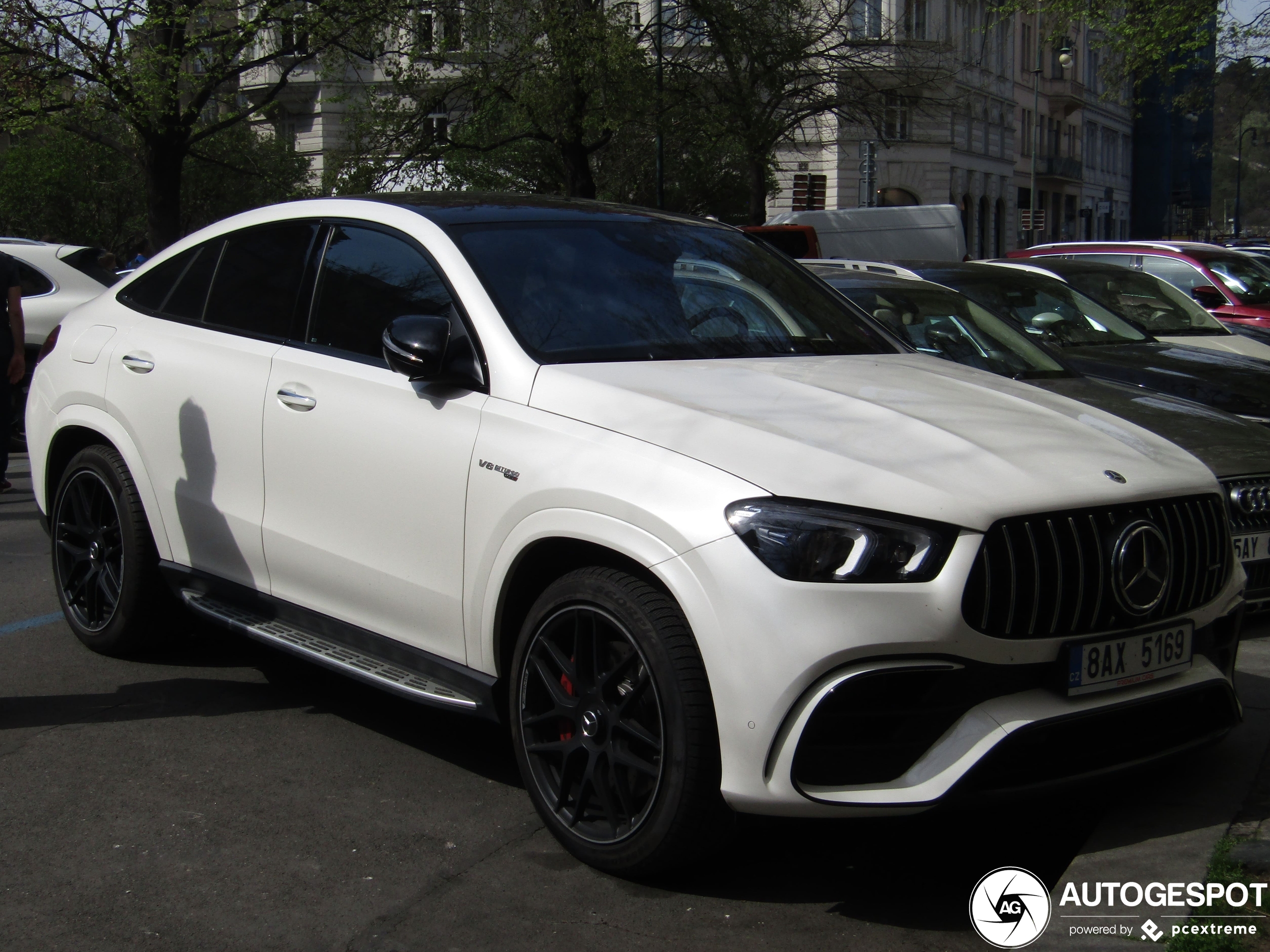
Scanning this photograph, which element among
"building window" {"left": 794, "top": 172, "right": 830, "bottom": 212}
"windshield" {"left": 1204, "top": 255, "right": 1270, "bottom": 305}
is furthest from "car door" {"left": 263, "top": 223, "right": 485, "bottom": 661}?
"building window" {"left": 794, "top": 172, "right": 830, "bottom": 212}

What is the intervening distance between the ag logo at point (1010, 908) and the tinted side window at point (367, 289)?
215cm

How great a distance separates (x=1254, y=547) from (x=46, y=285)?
11.1 m

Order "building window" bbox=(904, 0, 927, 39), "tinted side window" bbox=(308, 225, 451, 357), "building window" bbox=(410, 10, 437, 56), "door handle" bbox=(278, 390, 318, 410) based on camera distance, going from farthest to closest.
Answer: "building window" bbox=(904, 0, 927, 39) → "building window" bbox=(410, 10, 437, 56) → "door handle" bbox=(278, 390, 318, 410) → "tinted side window" bbox=(308, 225, 451, 357)

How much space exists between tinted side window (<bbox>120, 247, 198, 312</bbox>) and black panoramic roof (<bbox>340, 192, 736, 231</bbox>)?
3.07 ft

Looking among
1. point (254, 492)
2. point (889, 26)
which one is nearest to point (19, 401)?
point (254, 492)

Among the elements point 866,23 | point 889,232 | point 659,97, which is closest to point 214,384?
point 889,232

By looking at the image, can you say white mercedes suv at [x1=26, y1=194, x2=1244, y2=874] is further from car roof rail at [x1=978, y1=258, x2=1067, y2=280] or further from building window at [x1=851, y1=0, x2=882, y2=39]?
building window at [x1=851, y1=0, x2=882, y2=39]

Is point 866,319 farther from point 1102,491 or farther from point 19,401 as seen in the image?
point 19,401

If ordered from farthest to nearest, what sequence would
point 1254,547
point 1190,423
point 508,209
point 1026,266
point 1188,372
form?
point 1026,266
point 1188,372
point 1190,423
point 1254,547
point 508,209

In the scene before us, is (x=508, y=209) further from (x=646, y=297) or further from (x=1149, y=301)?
(x=1149, y=301)

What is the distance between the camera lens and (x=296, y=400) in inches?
177

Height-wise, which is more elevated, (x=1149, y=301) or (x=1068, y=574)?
(x=1149, y=301)

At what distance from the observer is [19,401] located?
13.7 meters

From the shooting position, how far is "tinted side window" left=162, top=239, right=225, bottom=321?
525cm
